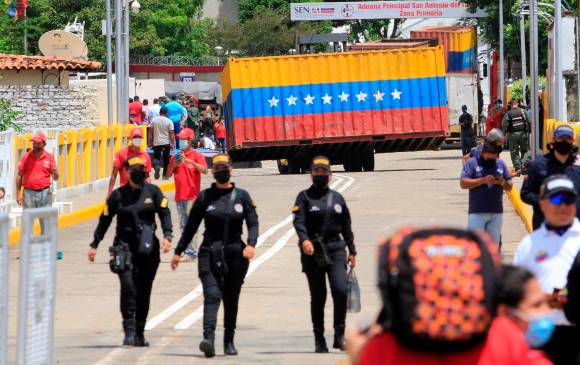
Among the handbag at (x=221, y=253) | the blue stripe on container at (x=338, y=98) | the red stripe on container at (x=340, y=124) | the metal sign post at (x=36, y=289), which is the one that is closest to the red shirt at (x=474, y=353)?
the metal sign post at (x=36, y=289)

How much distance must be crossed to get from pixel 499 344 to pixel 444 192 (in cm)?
2646

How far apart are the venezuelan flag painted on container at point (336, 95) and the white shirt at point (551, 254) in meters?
30.7

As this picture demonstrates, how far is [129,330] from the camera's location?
13.0m

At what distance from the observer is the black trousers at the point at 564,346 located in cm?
675

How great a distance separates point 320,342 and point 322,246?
2.46 feet

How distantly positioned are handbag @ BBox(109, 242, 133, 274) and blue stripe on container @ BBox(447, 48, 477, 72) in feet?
160

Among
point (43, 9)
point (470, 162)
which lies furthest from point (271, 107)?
point (43, 9)

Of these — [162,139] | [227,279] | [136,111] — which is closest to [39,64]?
[136,111]

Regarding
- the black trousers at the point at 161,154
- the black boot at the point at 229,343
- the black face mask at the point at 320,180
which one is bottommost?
the black boot at the point at 229,343

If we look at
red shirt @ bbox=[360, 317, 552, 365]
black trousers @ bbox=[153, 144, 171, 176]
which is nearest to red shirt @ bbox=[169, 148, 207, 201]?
red shirt @ bbox=[360, 317, 552, 365]

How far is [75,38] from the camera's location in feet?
168

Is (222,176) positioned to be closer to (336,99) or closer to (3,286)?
(3,286)

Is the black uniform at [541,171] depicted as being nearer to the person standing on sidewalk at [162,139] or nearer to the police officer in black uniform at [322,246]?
the police officer in black uniform at [322,246]

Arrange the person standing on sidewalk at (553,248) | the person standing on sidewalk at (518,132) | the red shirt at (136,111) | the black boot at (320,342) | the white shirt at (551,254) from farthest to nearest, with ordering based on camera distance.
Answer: the red shirt at (136,111), the person standing on sidewalk at (518,132), the black boot at (320,342), the white shirt at (551,254), the person standing on sidewalk at (553,248)
